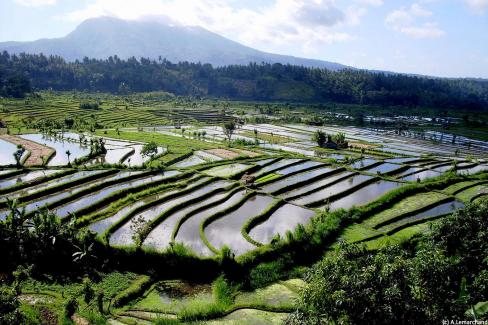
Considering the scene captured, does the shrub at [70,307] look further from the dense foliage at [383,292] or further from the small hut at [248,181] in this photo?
the small hut at [248,181]

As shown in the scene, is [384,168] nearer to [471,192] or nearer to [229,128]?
[471,192]

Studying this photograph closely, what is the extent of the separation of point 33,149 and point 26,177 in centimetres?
1413

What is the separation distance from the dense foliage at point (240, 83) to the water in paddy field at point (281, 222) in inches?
5290

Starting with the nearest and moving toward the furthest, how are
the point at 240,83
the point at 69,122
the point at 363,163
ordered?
1. the point at 363,163
2. the point at 69,122
3. the point at 240,83

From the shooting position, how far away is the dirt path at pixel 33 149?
44.1 metres

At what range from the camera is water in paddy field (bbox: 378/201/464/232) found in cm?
2925

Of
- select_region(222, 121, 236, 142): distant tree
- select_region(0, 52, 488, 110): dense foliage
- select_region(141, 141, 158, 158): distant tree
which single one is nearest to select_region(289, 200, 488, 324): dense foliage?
select_region(141, 141, 158, 158): distant tree

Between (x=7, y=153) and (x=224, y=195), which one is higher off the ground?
(x=7, y=153)

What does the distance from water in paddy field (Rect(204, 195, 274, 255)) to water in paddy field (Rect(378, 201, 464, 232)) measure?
958 centimetres

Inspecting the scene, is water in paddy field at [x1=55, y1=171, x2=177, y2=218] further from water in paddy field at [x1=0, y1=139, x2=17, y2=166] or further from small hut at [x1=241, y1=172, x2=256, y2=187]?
water in paddy field at [x1=0, y1=139, x2=17, y2=166]

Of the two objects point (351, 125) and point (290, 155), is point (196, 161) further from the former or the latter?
point (351, 125)

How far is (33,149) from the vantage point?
50.8 m

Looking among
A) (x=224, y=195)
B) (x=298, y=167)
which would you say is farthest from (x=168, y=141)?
(x=224, y=195)

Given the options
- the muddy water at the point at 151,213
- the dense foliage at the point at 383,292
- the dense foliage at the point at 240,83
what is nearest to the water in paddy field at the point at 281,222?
the muddy water at the point at 151,213
